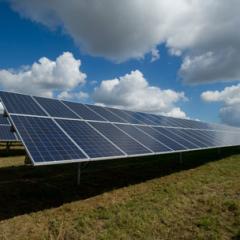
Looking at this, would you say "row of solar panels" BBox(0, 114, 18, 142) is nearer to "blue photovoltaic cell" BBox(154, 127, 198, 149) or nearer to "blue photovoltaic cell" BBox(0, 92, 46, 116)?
"blue photovoltaic cell" BBox(0, 92, 46, 116)

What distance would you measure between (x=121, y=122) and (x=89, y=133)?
178 inches

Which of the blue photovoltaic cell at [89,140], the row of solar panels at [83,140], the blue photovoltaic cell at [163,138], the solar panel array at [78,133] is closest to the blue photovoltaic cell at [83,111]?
the solar panel array at [78,133]

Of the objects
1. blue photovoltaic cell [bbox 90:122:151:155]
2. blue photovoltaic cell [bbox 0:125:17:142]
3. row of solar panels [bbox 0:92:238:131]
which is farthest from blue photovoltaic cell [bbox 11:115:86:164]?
blue photovoltaic cell [bbox 0:125:17:142]

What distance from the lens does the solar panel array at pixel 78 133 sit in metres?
10.3

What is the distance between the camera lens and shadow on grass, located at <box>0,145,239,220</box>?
10.7 m

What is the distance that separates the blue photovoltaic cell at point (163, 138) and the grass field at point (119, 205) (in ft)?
5.06

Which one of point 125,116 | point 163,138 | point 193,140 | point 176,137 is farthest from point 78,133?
point 193,140

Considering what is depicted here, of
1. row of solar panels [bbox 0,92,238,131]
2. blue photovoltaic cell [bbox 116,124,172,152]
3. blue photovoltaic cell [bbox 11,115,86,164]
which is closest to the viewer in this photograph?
blue photovoltaic cell [bbox 11,115,86,164]

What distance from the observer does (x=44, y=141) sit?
10.5 meters

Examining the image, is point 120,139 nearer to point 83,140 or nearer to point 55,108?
point 83,140

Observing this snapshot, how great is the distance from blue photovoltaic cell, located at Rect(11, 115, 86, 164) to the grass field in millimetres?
1795

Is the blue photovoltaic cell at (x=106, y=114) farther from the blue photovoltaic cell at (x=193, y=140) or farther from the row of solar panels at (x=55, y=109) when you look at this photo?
the blue photovoltaic cell at (x=193, y=140)

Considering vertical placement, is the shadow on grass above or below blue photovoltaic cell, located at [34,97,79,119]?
below

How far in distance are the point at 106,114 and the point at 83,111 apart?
1.87 m
